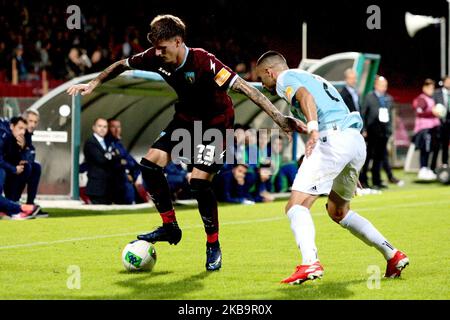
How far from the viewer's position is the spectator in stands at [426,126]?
2231cm

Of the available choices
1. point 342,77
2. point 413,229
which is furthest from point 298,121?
point 342,77

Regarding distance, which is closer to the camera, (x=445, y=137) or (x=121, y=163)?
(x=121, y=163)

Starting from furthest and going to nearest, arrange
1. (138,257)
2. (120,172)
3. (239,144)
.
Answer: (239,144)
(120,172)
(138,257)

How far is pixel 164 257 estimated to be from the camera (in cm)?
962

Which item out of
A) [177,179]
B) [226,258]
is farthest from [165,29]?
[177,179]

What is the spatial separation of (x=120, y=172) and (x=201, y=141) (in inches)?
301

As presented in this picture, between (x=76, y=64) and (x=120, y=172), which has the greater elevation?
(x=76, y=64)

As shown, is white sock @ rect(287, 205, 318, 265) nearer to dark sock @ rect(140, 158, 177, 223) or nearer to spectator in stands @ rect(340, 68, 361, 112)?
dark sock @ rect(140, 158, 177, 223)

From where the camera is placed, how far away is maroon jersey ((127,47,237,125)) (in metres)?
8.42

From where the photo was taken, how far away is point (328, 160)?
7.61 m

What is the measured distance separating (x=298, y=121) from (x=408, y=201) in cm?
965

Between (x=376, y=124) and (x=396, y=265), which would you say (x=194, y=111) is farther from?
(x=376, y=124)

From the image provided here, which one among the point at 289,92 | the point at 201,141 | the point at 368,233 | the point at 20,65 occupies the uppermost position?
the point at 20,65
